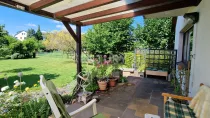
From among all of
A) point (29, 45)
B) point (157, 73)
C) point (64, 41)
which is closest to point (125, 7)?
point (157, 73)

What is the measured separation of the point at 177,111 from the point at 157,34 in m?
7.67

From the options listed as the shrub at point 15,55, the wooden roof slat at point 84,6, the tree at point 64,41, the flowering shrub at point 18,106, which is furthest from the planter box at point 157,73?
the shrub at point 15,55

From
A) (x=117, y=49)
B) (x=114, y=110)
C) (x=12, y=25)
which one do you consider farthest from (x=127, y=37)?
(x=12, y=25)

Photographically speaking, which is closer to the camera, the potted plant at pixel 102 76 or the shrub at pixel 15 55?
the potted plant at pixel 102 76

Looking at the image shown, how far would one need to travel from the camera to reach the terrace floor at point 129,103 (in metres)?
2.82

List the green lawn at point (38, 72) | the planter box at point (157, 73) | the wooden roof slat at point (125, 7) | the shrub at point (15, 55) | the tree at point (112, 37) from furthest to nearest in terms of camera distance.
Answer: the shrub at point (15, 55) → the tree at point (112, 37) → the green lawn at point (38, 72) → the planter box at point (157, 73) → the wooden roof slat at point (125, 7)

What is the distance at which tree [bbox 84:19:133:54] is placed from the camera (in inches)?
392

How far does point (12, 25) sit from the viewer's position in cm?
2583

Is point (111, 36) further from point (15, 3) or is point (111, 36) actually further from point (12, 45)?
point (12, 45)

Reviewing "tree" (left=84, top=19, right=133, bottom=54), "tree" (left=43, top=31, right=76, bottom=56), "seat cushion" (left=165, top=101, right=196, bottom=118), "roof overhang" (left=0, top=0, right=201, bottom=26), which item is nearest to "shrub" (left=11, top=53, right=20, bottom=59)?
"tree" (left=43, top=31, right=76, bottom=56)

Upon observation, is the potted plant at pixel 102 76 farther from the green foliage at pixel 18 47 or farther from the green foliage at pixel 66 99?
the green foliage at pixel 18 47

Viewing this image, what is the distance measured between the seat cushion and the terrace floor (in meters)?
0.62

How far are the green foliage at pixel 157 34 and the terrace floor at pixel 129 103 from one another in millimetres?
5054

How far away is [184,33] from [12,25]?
1204 inches
